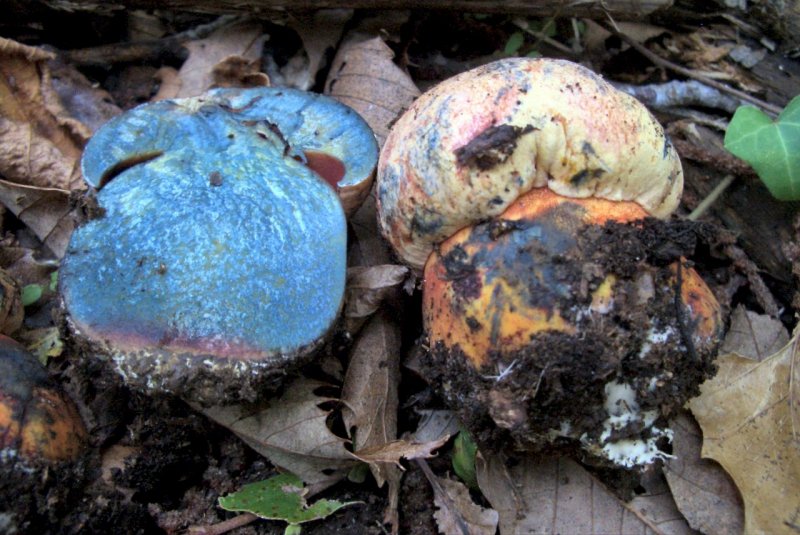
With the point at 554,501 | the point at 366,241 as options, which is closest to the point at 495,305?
the point at 554,501

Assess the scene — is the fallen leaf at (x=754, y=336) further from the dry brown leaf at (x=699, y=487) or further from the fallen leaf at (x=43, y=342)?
the fallen leaf at (x=43, y=342)

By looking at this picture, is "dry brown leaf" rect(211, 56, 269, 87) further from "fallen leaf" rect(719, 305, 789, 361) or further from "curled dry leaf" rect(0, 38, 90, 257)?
"fallen leaf" rect(719, 305, 789, 361)

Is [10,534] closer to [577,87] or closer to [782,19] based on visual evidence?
[577,87]

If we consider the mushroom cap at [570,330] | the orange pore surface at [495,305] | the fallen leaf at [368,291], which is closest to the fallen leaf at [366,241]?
the fallen leaf at [368,291]

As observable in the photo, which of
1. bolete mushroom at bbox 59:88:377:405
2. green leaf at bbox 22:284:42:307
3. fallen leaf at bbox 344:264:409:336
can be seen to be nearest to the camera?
bolete mushroom at bbox 59:88:377:405

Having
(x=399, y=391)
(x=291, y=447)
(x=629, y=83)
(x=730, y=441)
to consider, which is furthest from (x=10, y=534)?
(x=629, y=83)

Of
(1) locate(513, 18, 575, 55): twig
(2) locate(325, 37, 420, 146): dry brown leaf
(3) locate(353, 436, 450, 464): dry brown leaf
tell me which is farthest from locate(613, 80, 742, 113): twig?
(3) locate(353, 436, 450, 464): dry brown leaf
